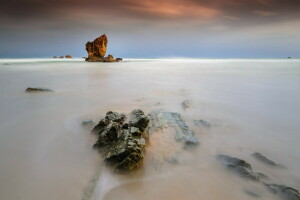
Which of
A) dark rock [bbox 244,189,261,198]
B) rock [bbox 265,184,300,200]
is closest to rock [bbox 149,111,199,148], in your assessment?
dark rock [bbox 244,189,261,198]

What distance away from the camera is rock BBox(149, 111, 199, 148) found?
10.7 ft

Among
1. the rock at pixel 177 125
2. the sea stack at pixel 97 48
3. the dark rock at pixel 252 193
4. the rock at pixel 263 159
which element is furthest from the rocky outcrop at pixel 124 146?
the sea stack at pixel 97 48

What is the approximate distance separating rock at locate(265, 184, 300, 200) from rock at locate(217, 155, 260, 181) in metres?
0.17

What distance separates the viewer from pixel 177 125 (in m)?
3.76

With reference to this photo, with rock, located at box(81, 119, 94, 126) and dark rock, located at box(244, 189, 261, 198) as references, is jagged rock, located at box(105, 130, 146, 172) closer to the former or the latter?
dark rock, located at box(244, 189, 261, 198)

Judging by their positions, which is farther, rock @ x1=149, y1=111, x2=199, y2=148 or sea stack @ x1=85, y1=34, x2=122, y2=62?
→ sea stack @ x1=85, y1=34, x2=122, y2=62

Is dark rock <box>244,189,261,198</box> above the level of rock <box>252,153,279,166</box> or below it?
above

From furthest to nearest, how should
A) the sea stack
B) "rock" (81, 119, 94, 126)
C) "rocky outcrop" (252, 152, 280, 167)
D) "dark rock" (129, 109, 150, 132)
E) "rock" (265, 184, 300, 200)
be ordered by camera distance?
the sea stack → "rock" (81, 119, 94, 126) → "dark rock" (129, 109, 150, 132) → "rocky outcrop" (252, 152, 280, 167) → "rock" (265, 184, 300, 200)

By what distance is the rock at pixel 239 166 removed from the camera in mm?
2389

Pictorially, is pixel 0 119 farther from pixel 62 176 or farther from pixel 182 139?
pixel 182 139

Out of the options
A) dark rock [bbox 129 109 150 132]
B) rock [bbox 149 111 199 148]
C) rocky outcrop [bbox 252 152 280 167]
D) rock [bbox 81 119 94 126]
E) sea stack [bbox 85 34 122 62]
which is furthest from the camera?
sea stack [bbox 85 34 122 62]

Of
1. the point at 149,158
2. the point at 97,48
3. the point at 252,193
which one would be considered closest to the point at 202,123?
the point at 149,158

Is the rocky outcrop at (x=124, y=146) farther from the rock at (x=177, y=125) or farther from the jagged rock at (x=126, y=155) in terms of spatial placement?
the rock at (x=177, y=125)

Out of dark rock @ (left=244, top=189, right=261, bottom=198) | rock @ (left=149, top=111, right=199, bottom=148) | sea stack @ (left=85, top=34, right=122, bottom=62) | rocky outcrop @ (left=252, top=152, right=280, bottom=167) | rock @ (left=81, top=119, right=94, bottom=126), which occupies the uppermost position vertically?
sea stack @ (left=85, top=34, right=122, bottom=62)
